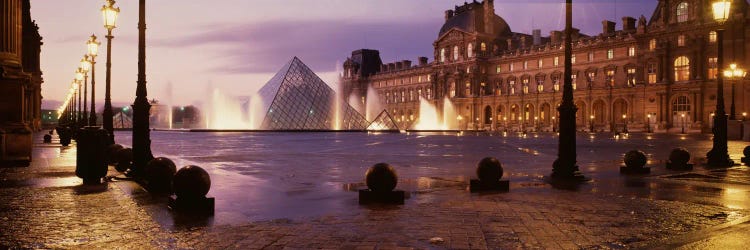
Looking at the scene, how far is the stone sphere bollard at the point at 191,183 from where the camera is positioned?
705cm

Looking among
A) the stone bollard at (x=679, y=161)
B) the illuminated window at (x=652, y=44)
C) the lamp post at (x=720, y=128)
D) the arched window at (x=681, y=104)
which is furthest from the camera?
the illuminated window at (x=652, y=44)

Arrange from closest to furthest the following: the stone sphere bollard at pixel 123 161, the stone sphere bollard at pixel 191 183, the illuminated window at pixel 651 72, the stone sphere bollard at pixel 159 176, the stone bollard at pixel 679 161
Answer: the stone sphere bollard at pixel 191 183
the stone sphere bollard at pixel 159 176
the stone sphere bollard at pixel 123 161
the stone bollard at pixel 679 161
the illuminated window at pixel 651 72

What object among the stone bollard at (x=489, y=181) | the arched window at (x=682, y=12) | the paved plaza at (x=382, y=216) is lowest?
the paved plaza at (x=382, y=216)

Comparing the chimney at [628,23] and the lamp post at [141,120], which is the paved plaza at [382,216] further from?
the chimney at [628,23]

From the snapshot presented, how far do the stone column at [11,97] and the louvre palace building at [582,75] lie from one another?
133 feet

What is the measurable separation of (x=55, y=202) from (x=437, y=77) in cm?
8624

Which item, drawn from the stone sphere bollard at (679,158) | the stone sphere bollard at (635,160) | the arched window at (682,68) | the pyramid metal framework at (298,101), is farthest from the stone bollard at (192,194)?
the arched window at (682,68)

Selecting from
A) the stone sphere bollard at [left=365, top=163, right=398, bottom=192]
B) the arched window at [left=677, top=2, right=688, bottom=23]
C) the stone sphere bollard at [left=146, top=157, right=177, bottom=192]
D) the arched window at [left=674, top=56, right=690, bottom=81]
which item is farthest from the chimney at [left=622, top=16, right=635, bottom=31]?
the stone sphere bollard at [left=146, top=157, right=177, bottom=192]

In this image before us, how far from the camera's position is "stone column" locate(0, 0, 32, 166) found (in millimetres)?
12750

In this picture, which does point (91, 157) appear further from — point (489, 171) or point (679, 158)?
point (679, 158)

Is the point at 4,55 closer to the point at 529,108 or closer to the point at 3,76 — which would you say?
the point at 3,76

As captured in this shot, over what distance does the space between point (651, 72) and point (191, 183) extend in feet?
210

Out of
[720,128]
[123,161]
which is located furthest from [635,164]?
[123,161]

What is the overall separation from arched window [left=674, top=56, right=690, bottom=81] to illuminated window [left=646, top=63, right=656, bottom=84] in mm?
2441
